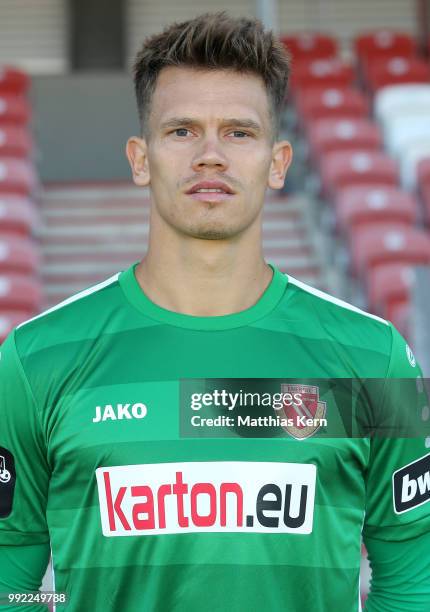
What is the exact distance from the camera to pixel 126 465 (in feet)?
6.01

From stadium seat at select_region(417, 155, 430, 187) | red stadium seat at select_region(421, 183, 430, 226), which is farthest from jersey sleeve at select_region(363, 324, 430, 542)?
stadium seat at select_region(417, 155, 430, 187)

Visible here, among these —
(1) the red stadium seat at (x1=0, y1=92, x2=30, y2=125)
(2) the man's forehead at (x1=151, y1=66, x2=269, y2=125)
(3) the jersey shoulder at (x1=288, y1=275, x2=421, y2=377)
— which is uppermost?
(1) the red stadium seat at (x1=0, y1=92, x2=30, y2=125)

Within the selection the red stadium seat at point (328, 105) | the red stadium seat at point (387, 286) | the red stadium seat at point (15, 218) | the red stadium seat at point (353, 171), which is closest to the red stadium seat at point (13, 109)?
the red stadium seat at point (15, 218)

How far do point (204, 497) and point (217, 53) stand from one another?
0.79 meters

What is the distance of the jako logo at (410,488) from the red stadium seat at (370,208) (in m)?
4.95

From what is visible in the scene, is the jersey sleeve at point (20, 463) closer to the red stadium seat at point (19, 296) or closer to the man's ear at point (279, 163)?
the man's ear at point (279, 163)

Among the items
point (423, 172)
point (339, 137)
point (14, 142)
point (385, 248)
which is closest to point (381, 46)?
point (339, 137)

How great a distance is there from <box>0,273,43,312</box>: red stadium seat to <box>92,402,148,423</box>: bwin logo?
13.5ft

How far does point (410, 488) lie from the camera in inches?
77.5

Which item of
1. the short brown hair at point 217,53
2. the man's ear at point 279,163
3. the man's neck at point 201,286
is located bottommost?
the man's neck at point 201,286

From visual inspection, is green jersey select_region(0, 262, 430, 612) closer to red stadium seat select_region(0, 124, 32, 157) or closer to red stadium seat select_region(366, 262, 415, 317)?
red stadium seat select_region(366, 262, 415, 317)

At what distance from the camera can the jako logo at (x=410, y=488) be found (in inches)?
77.2

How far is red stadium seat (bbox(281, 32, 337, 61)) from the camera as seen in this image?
10.2 m

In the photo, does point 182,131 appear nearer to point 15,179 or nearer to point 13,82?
point 15,179
